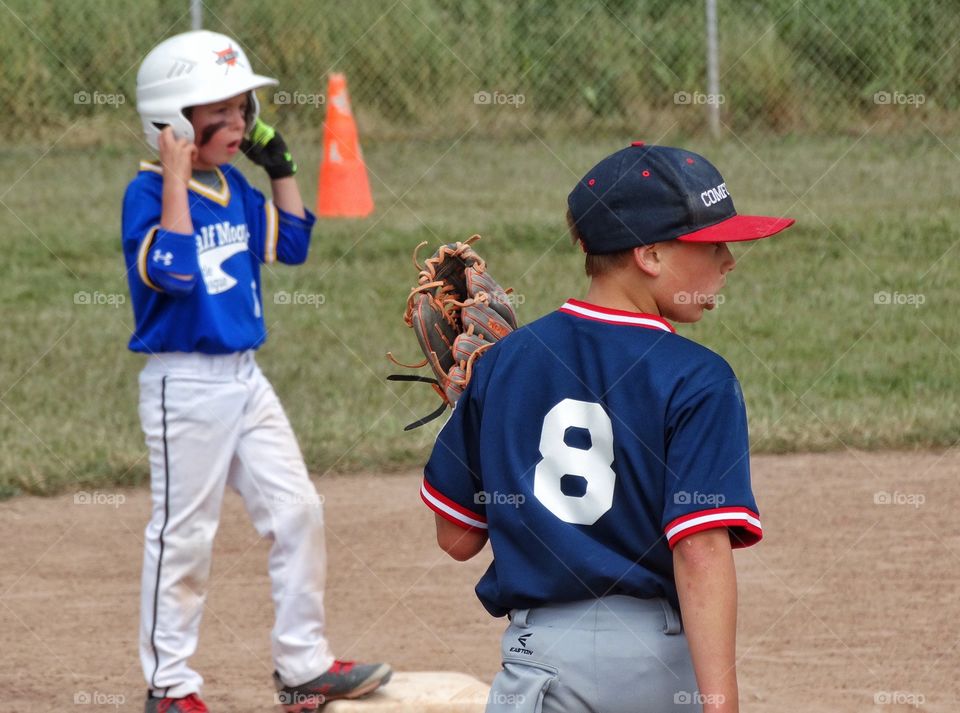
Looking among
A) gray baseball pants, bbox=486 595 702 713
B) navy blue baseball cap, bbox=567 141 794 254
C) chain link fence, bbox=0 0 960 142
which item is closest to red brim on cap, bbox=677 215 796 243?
navy blue baseball cap, bbox=567 141 794 254

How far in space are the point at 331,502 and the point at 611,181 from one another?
4.00 m

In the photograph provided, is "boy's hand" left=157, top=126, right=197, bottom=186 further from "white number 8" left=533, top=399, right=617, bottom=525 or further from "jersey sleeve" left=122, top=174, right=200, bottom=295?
"white number 8" left=533, top=399, right=617, bottom=525

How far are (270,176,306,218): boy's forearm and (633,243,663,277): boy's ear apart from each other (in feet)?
7.63

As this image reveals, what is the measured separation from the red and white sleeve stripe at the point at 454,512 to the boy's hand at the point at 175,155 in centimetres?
176

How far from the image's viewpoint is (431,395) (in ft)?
24.6

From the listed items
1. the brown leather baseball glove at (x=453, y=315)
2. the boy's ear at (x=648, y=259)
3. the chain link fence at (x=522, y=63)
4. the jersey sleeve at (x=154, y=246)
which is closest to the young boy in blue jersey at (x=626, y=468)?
the boy's ear at (x=648, y=259)

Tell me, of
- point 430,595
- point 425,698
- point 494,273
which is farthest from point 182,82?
point 494,273

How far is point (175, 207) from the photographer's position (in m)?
3.93

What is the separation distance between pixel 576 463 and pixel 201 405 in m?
1.96

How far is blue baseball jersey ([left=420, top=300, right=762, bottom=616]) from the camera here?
216 cm

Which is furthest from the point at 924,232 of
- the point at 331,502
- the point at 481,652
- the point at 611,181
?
the point at 611,181

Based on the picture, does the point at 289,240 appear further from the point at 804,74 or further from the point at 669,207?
the point at 804,74

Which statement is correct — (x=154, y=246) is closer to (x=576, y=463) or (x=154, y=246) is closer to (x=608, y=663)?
(x=576, y=463)

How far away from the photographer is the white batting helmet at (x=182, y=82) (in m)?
4.07
